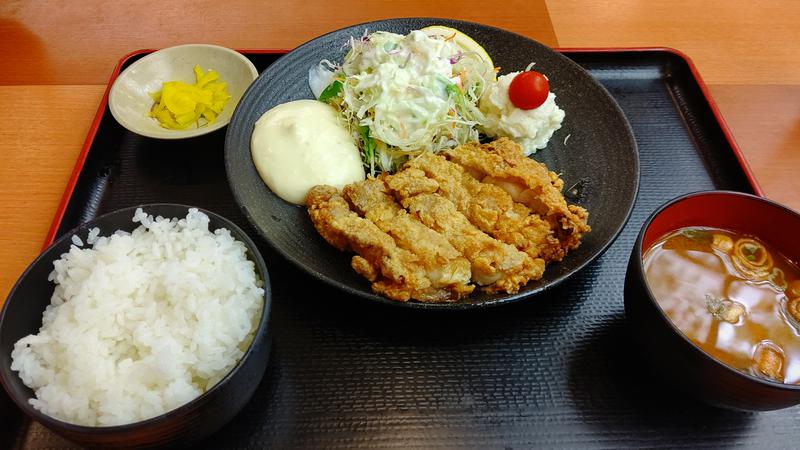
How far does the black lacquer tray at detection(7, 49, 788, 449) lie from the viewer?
5.11 ft

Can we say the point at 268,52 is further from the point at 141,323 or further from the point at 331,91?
the point at 141,323

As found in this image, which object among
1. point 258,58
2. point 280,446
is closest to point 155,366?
point 280,446

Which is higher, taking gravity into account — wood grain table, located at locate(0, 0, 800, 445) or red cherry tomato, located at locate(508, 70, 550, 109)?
red cherry tomato, located at locate(508, 70, 550, 109)

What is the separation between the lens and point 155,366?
1338 mm

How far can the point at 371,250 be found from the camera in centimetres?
175

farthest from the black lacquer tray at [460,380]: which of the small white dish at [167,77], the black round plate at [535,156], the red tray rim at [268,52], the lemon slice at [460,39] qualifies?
the lemon slice at [460,39]

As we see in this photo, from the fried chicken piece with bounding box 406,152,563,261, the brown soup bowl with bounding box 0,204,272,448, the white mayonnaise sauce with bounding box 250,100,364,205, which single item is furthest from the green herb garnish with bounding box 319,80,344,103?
the brown soup bowl with bounding box 0,204,272,448

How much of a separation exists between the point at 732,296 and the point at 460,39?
168cm

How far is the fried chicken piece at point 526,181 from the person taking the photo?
6.05ft

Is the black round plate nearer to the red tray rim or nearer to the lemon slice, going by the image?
the lemon slice

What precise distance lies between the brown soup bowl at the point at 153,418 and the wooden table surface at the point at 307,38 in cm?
93

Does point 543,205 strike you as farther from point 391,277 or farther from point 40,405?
point 40,405

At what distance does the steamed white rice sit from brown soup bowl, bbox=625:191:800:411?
1.11 meters

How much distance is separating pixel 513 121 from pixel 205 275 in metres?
1.43
